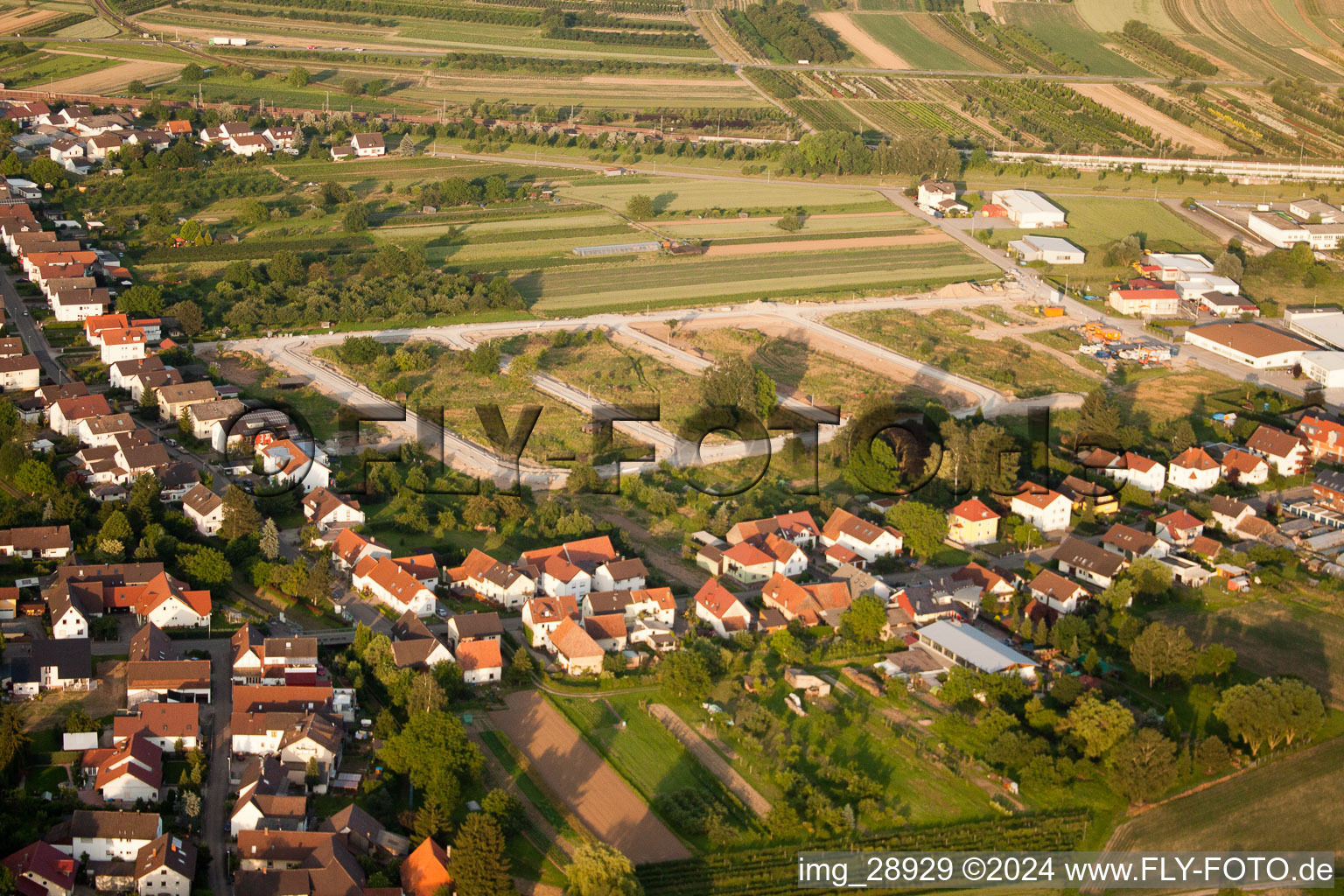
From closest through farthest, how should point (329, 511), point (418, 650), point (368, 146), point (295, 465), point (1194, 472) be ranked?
point (418, 650) < point (329, 511) < point (295, 465) < point (1194, 472) < point (368, 146)

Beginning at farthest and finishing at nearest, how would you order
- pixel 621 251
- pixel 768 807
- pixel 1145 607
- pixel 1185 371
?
pixel 621 251 → pixel 1185 371 → pixel 1145 607 → pixel 768 807

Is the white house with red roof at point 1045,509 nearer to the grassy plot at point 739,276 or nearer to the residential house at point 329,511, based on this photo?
the residential house at point 329,511

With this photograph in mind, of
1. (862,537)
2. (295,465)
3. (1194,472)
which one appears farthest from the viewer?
(1194,472)

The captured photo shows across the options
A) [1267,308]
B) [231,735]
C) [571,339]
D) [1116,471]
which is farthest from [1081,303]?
[231,735]

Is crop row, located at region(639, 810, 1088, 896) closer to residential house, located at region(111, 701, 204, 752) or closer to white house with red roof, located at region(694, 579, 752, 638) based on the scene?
white house with red roof, located at region(694, 579, 752, 638)

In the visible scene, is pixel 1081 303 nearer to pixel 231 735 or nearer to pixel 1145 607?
pixel 1145 607

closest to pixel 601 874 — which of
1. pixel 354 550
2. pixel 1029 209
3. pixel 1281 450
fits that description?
pixel 354 550

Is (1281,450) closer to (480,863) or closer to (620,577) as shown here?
(620,577)
